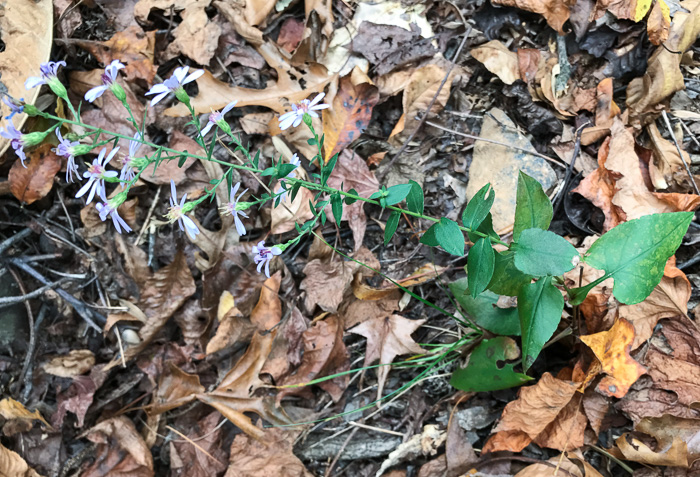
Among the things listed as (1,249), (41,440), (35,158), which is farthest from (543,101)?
Result: (41,440)

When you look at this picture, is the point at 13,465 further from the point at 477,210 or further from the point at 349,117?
the point at 477,210

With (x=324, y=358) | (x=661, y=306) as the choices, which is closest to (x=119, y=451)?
(x=324, y=358)

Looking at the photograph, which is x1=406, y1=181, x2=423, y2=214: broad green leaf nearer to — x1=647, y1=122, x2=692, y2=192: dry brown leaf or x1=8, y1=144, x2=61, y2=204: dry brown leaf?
x1=647, y1=122, x2=692, y2=192: dry brown leaf

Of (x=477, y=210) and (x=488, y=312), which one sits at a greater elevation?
(x=477, y=210)

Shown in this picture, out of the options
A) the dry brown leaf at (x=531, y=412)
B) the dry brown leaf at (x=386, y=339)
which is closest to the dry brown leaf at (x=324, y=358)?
the dry brown leaf at (x=386, y=339)

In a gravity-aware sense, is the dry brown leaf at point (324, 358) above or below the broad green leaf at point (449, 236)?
below

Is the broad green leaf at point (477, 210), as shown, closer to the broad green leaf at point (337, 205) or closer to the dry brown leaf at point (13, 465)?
the broad green leaf at point (337, 205)

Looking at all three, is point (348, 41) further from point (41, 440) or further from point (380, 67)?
→ point (41, 440)
